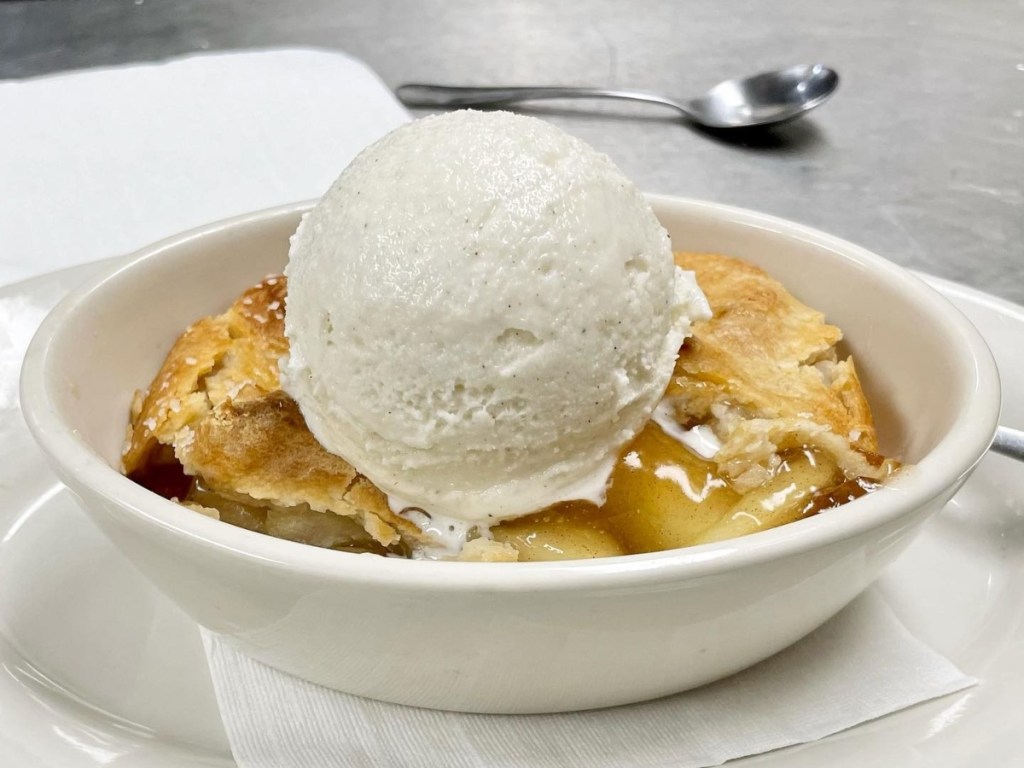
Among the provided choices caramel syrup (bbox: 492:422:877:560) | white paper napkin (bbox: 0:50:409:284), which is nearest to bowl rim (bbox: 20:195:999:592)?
caramel syrup (bbox: 492:422:877:560)

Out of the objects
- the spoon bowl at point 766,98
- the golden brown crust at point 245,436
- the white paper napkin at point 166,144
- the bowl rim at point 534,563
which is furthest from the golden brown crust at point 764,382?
the spoon bowl at point 766,98

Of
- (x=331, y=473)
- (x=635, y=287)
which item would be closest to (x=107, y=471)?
(x=331, y=473)

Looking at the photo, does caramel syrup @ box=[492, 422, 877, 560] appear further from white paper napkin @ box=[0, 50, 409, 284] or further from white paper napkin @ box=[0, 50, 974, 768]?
white paper napkin @ box=[0, 50, 409, 284]

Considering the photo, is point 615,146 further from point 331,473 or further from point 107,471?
point 107,471

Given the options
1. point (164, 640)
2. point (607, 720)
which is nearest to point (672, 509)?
point (607, 720)

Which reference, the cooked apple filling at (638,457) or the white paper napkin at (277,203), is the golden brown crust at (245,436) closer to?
the cooked apple filling at (638,457)

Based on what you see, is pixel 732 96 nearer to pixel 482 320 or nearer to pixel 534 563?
pixel 482 320
